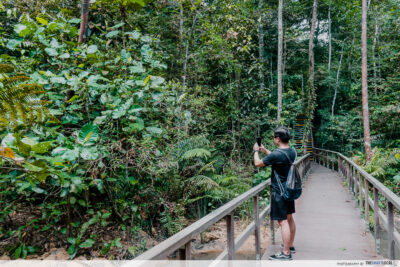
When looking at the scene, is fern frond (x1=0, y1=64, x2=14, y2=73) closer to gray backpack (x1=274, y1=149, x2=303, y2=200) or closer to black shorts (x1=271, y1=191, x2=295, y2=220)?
gray backpack (x1=274, y1=149, x2=303, y2=200)

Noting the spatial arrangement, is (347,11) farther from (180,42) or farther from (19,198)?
(19,198)

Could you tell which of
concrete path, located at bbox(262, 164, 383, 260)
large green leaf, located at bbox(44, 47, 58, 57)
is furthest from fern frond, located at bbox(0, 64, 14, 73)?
concrete path, located at bbox(262, 164, 383, 260)

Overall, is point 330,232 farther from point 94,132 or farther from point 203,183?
point 94,132

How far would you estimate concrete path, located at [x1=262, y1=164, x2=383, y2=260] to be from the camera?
4.01 metres

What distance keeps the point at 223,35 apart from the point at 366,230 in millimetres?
6568

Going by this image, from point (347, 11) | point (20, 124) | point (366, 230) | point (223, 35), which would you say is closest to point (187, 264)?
point (20, 124)

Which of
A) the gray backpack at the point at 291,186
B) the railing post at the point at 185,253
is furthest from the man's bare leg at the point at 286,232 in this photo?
the railing post at the point at 185,253

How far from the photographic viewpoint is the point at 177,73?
10.2 meters

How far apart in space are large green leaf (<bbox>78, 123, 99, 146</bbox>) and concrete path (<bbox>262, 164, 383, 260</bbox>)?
2781 mm

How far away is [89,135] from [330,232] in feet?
14.2

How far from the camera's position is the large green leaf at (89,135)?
3221mm

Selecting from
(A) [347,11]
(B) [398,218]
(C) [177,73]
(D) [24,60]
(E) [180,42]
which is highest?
(A) [347,11]

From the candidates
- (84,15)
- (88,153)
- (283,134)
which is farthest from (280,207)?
(84,15)

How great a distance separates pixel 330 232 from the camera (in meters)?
5.00
